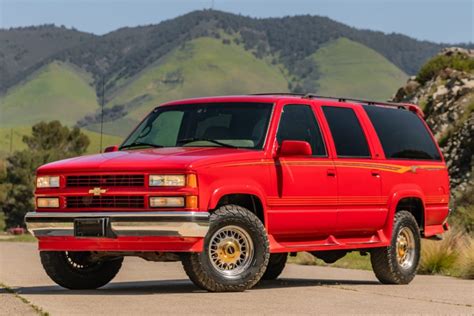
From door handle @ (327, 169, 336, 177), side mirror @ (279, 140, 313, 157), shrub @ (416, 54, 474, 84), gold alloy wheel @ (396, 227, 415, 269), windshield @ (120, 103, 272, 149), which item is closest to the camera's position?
side mirror @ (279, 140, 313, 157)

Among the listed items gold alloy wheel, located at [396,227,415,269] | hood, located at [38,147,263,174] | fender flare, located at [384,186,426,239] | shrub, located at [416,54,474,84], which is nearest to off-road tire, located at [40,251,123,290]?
hood, located at [38,147,263,174]

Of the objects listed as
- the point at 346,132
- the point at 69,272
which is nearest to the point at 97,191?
the point at 69,272

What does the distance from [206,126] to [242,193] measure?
49.4 inches

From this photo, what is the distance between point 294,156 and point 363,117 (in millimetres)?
1941

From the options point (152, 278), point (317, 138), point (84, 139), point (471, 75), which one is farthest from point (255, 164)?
point (84, 139)

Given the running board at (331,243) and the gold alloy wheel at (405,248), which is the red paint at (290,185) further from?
the gold alloy wheel at (405,248)

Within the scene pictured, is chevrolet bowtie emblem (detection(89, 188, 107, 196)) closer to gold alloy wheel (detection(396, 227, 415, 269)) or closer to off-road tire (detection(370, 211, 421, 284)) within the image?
off-road tire (detection(370, 211, 421, 284))

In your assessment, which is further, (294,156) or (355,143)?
(355,143)

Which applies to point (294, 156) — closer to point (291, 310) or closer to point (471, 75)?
point (291, 310)

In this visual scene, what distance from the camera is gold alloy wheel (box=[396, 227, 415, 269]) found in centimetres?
1360

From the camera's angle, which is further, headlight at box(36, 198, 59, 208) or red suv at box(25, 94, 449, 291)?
headlight at box(36, 198, 59, 208)

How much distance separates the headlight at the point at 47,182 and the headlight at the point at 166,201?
49.9 inches

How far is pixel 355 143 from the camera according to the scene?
42.9 feet

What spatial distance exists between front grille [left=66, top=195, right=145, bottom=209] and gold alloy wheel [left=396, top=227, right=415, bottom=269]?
13.3 feet
